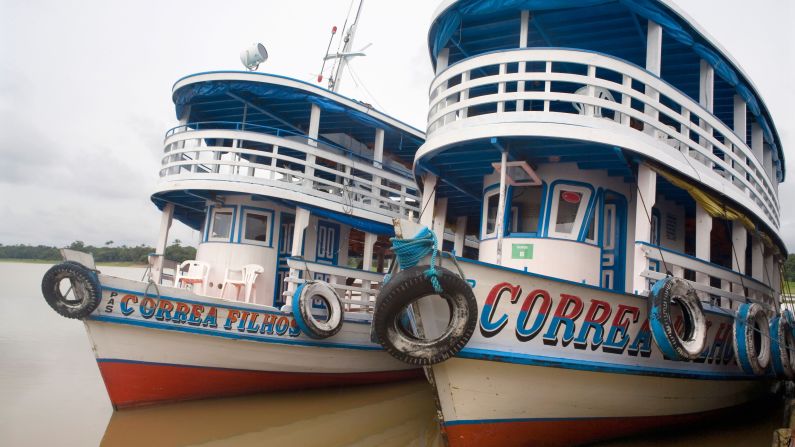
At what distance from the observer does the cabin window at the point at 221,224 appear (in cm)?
1040

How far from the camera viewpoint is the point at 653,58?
273 inches

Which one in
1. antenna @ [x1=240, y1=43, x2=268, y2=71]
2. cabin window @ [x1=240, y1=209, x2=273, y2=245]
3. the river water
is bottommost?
the river water

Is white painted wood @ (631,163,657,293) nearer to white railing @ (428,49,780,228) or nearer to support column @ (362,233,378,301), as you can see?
white railing @ (428,49,780,228)

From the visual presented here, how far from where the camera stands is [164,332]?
743cm

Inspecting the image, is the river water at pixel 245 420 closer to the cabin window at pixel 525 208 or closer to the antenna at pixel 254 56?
the cabin window at pixel 525 208

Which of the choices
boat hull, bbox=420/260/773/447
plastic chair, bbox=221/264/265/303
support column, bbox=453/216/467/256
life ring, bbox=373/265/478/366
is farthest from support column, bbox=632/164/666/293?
plastic chair, bbox=221/264/265/303

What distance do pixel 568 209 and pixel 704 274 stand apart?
1965 mm

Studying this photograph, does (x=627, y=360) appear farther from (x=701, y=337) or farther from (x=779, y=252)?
(x=779, y=252)

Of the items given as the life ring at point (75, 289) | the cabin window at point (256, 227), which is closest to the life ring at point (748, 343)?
the cabin window at point (256, 227)

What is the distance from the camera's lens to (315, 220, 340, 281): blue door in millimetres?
11148

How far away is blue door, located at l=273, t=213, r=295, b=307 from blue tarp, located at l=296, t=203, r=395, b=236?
114cm

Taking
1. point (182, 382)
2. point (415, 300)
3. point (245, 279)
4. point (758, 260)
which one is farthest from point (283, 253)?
point (758, 260)

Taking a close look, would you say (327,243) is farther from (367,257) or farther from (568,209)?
(568,209)

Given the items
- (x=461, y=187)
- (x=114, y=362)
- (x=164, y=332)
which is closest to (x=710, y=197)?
(x=461, y=187)
